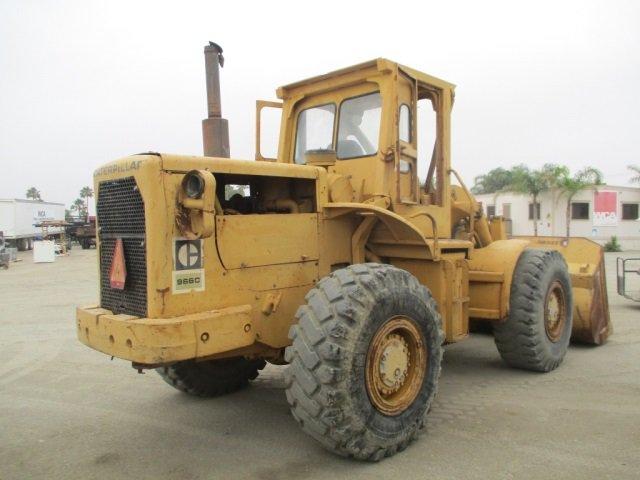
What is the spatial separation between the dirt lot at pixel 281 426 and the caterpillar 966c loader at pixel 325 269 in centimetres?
31

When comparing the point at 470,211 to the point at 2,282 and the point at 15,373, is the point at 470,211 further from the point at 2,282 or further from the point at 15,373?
the point at 2,282

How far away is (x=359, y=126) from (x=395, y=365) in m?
2.23

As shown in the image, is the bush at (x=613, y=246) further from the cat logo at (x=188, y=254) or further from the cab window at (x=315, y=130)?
the cat logo at (x=188, y=254)

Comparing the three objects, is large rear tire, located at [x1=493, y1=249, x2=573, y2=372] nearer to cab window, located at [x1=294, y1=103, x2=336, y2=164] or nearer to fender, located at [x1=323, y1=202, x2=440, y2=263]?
fender, located at [x1=323, y1=202, x2=440, y2=263]

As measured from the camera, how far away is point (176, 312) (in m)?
3.64

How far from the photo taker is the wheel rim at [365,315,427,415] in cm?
380

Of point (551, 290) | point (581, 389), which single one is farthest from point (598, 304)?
point (581, 389)

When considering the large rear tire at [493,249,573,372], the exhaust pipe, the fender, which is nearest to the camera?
the fender

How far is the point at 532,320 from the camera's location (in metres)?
5.65

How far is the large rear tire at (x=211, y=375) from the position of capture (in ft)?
16.6

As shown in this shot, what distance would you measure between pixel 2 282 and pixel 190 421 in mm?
16199

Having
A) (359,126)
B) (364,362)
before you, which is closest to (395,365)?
(364,362)

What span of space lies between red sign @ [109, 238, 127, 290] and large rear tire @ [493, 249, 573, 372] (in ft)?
12.6

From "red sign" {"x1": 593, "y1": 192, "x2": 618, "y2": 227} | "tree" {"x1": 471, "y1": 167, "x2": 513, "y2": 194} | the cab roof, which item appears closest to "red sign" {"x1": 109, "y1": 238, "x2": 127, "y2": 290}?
the cab roof
